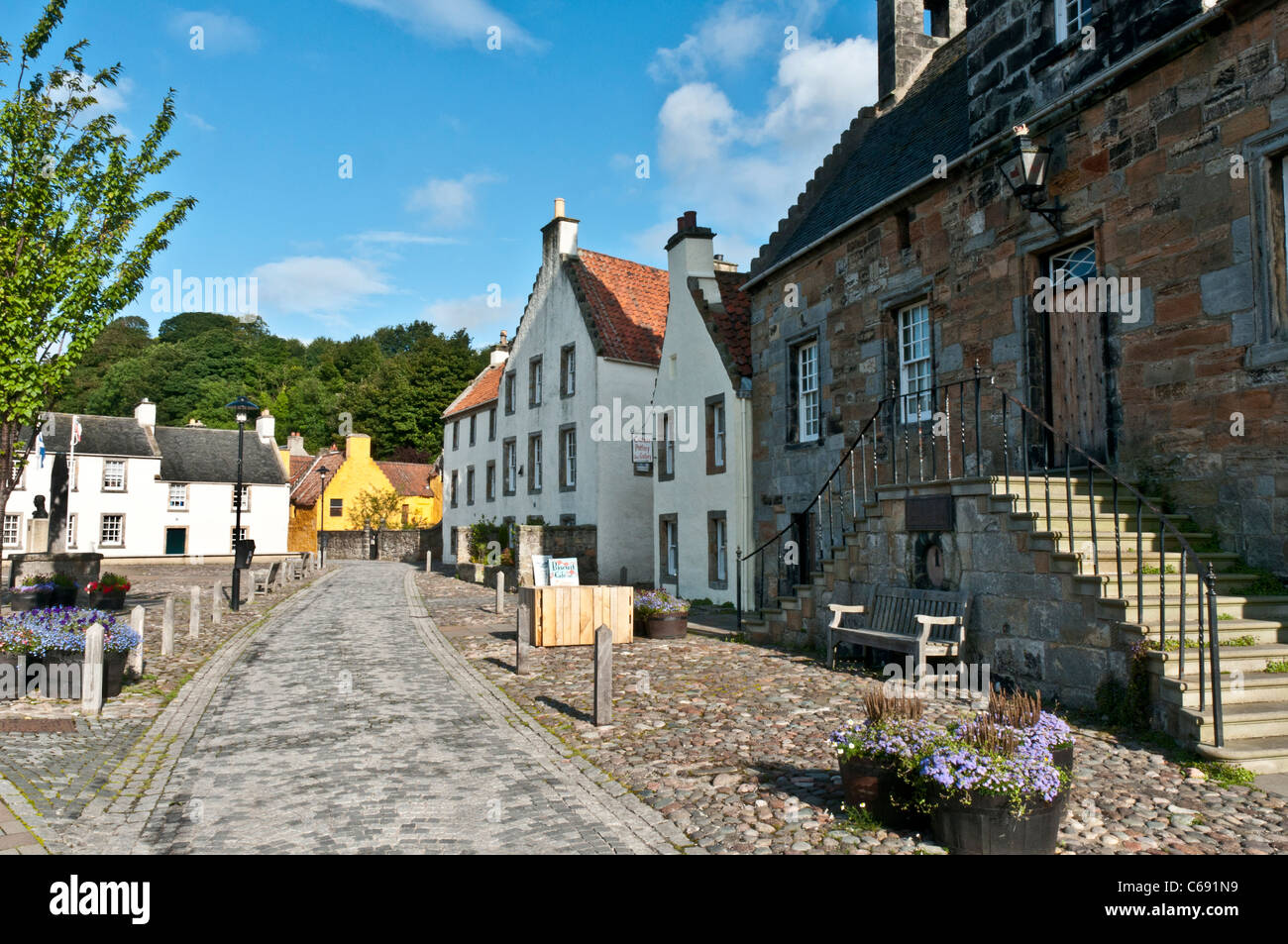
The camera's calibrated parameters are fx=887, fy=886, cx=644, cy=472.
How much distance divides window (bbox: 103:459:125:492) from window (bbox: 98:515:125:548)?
1.51 m

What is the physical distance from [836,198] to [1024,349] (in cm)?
758

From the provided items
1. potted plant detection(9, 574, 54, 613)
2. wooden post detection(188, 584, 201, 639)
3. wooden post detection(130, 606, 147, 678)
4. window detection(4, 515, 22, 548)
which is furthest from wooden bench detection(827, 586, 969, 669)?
window detection(4, 515, 22, 548)

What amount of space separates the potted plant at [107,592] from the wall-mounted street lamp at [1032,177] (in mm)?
20077

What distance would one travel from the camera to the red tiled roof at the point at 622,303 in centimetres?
2925

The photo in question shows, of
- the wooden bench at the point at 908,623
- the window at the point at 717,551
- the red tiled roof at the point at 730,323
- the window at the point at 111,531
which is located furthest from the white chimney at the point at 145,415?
the wooden bench at the point at 908,623

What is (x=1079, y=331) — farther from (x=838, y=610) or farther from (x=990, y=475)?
(x=838, y=610)

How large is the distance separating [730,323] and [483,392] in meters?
21.5

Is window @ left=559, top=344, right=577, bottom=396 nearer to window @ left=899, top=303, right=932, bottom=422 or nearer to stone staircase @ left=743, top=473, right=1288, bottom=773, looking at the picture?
window @ left=899, top=303, right=932, bottom=422

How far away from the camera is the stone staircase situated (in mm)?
7164

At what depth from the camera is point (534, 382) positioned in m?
33.9
